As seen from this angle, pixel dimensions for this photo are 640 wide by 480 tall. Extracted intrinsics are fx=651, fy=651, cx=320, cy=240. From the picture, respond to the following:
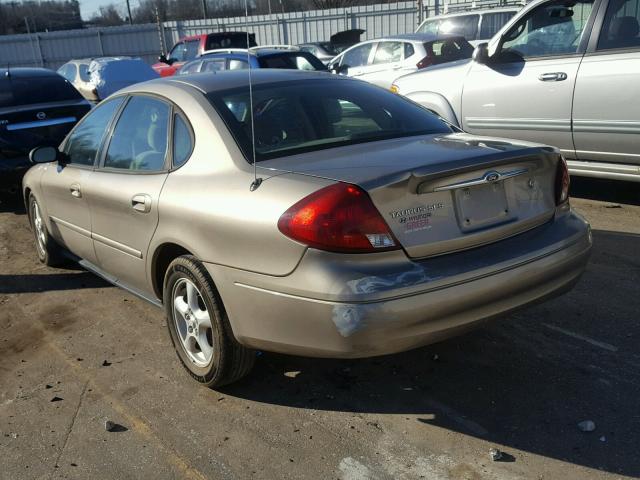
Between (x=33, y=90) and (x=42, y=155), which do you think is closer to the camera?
(x=42, y=155)

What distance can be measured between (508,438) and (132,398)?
75.8 inches

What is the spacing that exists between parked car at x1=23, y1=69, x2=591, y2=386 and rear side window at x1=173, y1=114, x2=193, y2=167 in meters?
0.01

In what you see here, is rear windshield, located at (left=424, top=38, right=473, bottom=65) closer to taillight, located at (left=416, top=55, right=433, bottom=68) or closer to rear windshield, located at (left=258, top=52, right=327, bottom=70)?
taillight, located at (left=416, top=55, right=433, bottom=68)

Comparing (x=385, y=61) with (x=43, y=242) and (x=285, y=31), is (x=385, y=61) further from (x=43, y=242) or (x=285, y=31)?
(x=285, y=31)

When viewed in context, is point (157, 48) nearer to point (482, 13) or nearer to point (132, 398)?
point (482, 13)

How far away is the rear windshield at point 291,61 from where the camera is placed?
12.1 metres

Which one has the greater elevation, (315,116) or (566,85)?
(315,116)

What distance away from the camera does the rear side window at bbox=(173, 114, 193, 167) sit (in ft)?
11.5

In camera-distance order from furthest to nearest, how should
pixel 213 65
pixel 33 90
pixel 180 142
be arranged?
pixel 213 65
pixel 33 90
pixel 180 142

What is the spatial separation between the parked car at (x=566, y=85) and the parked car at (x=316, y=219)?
2.61 meters

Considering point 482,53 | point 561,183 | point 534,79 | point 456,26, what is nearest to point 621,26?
point 534,79

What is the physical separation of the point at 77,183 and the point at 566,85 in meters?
4.41

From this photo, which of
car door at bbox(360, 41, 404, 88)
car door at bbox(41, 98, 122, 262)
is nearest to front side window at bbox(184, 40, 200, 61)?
car door at bbox(360, 41, 404, 88)

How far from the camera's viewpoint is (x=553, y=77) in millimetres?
6164
